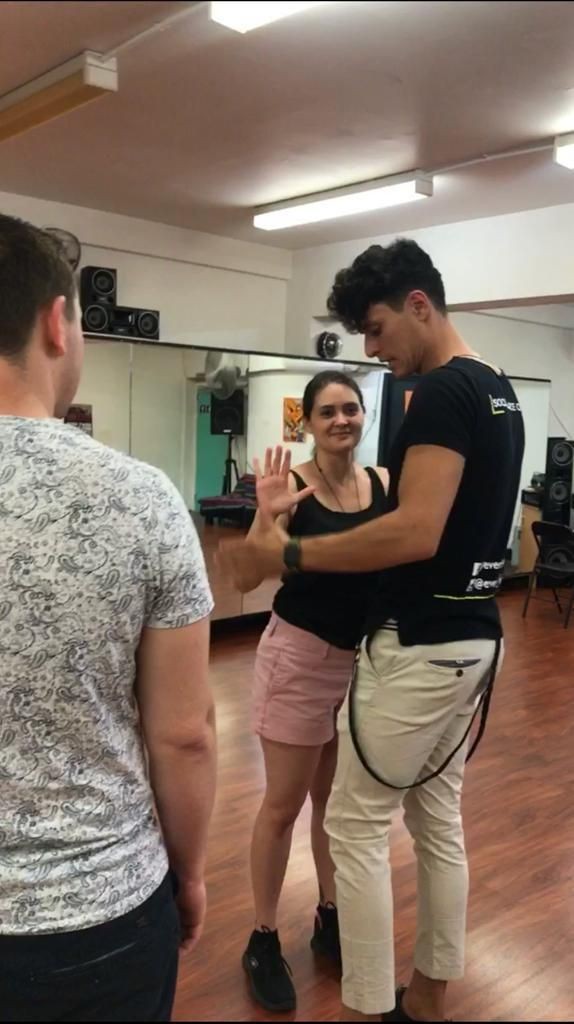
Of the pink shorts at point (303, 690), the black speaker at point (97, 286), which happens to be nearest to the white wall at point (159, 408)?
the black speaker at point (97, 286)

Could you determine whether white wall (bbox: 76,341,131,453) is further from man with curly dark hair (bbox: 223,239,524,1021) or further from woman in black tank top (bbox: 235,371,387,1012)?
man with curly dark hair (bbox: 223,239,524,1021)

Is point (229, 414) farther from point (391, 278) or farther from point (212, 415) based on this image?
point (391, 278)

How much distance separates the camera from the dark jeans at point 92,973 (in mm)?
877

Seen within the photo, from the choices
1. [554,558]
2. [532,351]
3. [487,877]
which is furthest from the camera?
[532,351]

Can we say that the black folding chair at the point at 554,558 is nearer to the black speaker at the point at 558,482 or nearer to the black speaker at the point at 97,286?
the black speaker at the point at 558,482

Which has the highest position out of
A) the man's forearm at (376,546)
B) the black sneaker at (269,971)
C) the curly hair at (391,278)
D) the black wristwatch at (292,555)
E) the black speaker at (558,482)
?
the curly hair at (391,278)

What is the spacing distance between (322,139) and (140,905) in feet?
12.0

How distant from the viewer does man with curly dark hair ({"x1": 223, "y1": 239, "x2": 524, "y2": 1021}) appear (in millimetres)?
1457

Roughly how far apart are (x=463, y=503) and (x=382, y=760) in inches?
20.2

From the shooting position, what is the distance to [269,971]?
6.24 feet

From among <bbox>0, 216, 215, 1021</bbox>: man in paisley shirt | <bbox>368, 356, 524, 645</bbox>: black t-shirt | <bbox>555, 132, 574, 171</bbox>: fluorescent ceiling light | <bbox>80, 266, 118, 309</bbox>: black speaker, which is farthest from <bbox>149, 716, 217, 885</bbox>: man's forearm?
<bbox>80, 266, 118, 309</bbox>: black speaker

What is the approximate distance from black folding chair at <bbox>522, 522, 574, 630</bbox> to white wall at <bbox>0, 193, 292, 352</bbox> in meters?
2.67

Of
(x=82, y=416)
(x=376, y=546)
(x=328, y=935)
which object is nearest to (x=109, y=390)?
(x=82, y=416)

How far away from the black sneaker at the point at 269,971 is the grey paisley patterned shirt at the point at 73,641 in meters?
0.81
